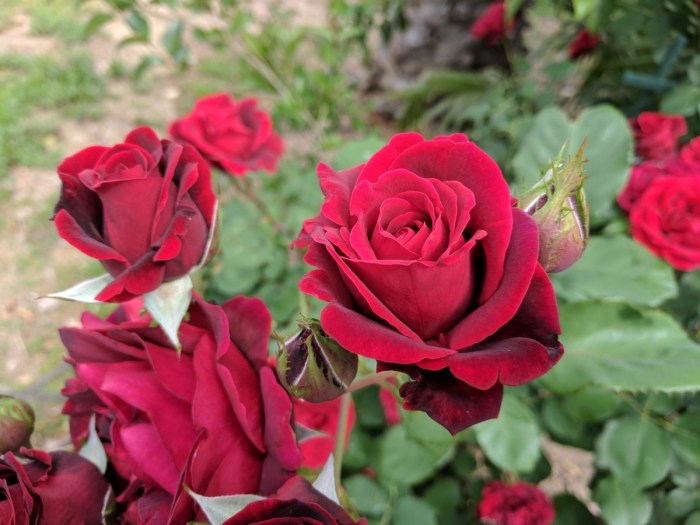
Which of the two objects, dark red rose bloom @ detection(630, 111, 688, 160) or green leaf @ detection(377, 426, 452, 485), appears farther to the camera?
dark red rose bloom @ detection(630, 111, 688, 160)

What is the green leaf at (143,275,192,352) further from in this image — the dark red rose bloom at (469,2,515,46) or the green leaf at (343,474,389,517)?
the dark red rose bloom at (469,2,515,46)

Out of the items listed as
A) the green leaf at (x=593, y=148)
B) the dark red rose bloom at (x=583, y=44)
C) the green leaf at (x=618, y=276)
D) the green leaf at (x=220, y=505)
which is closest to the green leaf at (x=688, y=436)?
the green leaf at (x=618, y=276)

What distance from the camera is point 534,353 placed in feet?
1.15

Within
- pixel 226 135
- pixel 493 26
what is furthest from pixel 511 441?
pixel 493 26

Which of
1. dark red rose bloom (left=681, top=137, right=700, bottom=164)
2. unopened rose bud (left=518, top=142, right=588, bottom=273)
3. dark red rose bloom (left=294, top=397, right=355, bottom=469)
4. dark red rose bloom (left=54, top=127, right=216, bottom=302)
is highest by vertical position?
unopened rose bud (left=518, top=142, right=588, bottom=273)

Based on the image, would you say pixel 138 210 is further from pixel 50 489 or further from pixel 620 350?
pixel 620 350

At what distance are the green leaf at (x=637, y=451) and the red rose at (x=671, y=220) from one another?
26cm

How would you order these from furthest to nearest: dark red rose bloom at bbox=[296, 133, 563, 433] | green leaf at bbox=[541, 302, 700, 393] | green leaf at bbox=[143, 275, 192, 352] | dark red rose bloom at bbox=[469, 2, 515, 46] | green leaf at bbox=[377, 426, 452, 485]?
dark red rose bloom at bbox=[469, 2, 515, 46] < green leaf at bbox=[377, 426, 452, 485] < green leaf at bbox=[541, 302, 700, 393] < green leaf at bbox=[143, 275, 192, 352] < dark red rose bloom at bbox=[296, 133, 563, 433]

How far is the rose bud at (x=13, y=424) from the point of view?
0.51 meters

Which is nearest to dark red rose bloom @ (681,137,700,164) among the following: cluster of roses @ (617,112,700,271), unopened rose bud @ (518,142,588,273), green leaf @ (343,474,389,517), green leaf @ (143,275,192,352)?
cluster of roses @ (617,112,700,271)

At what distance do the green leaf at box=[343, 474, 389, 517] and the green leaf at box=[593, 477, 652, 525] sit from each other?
1.20 feet

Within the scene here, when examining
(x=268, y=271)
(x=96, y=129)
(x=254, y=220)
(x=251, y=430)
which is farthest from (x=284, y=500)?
(x=96, y=129)

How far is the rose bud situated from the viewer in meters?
0.51

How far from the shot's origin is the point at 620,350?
0.69m
